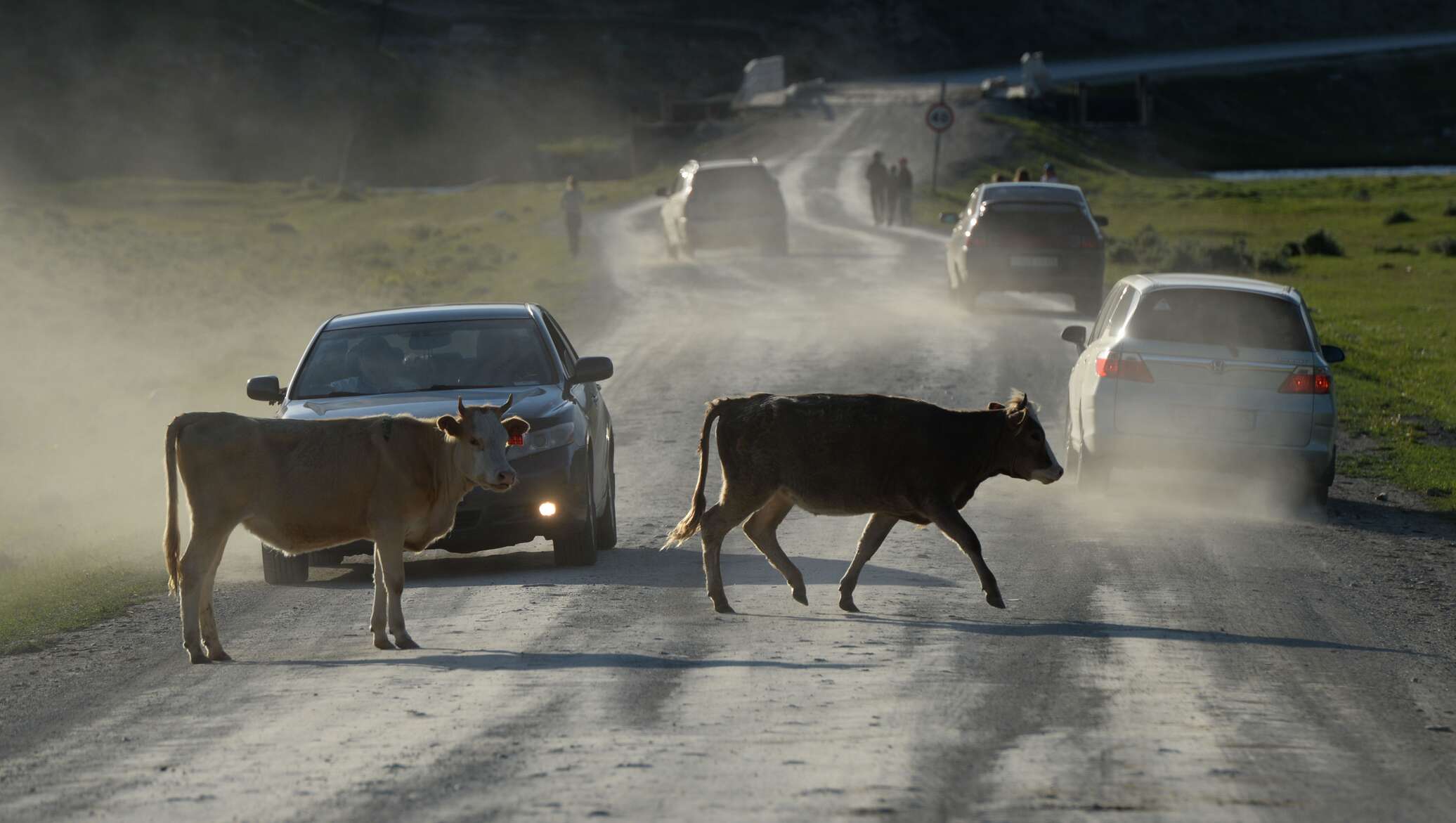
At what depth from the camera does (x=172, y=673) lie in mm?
9992

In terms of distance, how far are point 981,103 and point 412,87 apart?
1724 inches

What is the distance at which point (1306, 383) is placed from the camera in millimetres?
15000

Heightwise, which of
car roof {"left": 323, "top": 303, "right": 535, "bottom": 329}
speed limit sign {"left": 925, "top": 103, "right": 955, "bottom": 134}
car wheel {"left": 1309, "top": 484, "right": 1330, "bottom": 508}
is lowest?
car wheel {"left": 1309, "top": 484, "right": 1330, "bottom": 508}

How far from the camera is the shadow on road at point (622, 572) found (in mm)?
12203

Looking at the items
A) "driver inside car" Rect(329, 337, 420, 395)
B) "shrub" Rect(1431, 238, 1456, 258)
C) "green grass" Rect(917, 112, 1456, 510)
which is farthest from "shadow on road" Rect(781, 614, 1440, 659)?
"shrub" Rect(1431, 238, 1456, 258)

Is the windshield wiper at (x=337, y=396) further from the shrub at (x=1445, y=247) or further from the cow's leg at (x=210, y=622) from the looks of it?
the shrub at (x=1445, y=247)

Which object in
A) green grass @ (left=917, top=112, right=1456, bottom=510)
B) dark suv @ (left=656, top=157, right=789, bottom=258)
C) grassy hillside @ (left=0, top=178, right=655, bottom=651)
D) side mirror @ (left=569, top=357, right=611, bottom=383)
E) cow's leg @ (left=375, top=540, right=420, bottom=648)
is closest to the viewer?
cow's leg @ (left=375, top=540, right=420, bottom=648)

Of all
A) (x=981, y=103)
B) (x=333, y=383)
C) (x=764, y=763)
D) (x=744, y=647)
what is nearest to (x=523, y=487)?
(x=333, y=383)

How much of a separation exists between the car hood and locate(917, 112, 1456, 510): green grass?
7.88m

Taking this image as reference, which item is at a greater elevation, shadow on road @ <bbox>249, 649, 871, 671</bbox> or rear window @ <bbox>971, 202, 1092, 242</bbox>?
rear window @ <bbox>971, 202, 1092, 242</bbox>

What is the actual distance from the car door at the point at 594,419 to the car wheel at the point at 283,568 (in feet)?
6.52

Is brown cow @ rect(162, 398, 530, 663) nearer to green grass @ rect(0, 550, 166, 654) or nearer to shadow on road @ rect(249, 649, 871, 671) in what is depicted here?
shadow on road @ rect(249, 649, 871, 671)

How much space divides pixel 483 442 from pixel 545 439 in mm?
2191

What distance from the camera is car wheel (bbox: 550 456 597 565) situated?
12414mm
